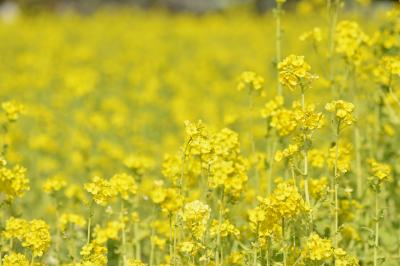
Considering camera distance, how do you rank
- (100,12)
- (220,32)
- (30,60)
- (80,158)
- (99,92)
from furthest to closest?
(100,12)
(220,32)
(30,60)
(99,92)
(80,158)

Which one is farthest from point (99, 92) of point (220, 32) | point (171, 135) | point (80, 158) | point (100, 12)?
point (100, 12)

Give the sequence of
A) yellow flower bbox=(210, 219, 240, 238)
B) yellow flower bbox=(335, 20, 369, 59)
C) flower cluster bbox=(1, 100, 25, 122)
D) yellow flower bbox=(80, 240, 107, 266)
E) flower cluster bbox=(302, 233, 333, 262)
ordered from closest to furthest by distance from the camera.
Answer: flower cluster bbox=(302, 233, 333, 262)
yellow flower bbox=(80, 240, 107, 266)
yellow flower bbox=(210, 219, 240, 238)
flower cluster bbox=(1, 100, 25, 122)
yellow flower bbox=(335, 20, 369, 59)

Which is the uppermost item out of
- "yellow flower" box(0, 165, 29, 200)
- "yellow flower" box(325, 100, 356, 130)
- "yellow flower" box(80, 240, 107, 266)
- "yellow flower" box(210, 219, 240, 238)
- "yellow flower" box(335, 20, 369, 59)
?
"yellow flower" box(335, 20, 369, 59)

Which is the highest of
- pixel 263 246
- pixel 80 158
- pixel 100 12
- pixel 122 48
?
pixel 100 12

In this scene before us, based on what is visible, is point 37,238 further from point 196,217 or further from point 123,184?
point 196,217

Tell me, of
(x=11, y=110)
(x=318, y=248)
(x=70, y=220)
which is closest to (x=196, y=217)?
(x=318, y=248)

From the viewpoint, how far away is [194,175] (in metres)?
3.37

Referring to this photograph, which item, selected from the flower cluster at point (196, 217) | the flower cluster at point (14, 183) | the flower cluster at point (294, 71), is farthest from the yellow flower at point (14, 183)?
the flower cluster at point (294, 71)

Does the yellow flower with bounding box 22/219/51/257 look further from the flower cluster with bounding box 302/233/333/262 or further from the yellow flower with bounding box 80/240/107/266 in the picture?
the flower cluster with bounding box 302/233/333/262

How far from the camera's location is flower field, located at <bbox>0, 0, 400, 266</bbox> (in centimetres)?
270

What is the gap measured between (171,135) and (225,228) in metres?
4.34

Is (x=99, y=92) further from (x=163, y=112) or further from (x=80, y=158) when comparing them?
(x=80, y=158)

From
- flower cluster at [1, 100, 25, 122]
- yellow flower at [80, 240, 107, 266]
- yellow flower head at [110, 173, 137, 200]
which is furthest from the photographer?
flower cluster at [1, 100, 25, 122]

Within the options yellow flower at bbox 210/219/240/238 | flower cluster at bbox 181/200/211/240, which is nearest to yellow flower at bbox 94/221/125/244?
yellow flower at bbox 210/219/240/238
